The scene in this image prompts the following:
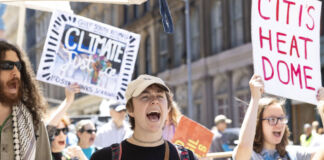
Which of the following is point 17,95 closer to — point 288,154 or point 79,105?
point 288,154

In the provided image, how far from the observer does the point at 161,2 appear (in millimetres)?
4715

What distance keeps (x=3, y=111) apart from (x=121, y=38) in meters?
3.90

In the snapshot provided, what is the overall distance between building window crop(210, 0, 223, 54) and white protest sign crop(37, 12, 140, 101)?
2214 cm

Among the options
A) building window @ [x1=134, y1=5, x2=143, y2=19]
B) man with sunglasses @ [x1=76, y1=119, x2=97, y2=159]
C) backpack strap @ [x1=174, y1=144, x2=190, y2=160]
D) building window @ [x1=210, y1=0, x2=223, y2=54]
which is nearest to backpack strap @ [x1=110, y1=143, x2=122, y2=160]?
backpack strap @ [x1=174, y1=144, x2=190, y2=160]

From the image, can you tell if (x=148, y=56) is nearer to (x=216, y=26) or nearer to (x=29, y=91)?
(x=216, y=26)

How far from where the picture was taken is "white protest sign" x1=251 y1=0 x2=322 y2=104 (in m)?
4.66

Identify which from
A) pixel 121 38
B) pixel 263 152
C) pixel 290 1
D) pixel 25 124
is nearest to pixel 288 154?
pixel 263 152

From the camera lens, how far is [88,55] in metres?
7.30

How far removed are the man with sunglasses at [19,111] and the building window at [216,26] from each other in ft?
85.0

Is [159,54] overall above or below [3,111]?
below

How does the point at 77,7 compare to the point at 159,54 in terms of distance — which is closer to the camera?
the point at 159,54

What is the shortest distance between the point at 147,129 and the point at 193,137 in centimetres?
260

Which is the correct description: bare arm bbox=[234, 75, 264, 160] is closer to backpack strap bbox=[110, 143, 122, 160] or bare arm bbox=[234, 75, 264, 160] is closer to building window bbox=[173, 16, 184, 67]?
backpack strap bbox=[110, 143, 122, 160]

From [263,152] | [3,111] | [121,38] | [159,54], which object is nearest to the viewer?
[3,111]
